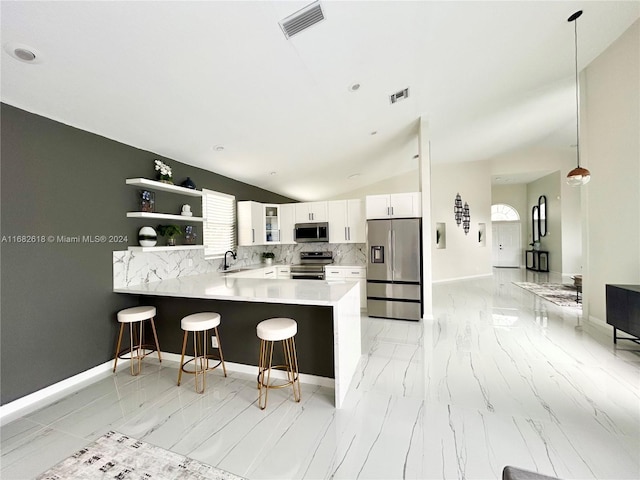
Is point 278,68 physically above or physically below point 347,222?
above

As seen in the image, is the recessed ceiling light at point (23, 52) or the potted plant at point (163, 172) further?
the potted plant at point (163, 172)

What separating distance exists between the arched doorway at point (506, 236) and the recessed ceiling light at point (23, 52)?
13206mm

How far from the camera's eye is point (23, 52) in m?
1.72

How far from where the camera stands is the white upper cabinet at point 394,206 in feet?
15.0

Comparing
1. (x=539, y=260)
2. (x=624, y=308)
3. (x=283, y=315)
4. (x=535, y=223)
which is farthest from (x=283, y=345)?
(x=535, y=223)

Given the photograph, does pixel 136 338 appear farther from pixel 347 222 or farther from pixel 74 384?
pixel 347 222

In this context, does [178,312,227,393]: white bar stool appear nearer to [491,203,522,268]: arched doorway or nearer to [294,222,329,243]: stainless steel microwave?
[294,222,329,243]: stainless steel microwave

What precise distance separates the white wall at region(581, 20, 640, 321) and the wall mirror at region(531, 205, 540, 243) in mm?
6910

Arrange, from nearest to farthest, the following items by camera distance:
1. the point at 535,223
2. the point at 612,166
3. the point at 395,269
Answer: the point at 612,166 → the point at 395,269 → the point at 535,223

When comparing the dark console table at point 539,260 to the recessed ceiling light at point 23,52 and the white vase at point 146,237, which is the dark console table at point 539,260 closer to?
the white vase at point 146,237

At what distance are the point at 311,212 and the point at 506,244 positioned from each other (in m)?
9.83

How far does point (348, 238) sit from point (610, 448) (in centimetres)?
407

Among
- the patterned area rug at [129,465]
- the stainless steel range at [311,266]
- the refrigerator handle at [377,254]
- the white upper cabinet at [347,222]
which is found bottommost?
the patterned area rug at [129,465]

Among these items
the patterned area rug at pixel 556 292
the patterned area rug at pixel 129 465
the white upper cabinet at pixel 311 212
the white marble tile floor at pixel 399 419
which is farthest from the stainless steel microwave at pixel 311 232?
the patterned area rug at pixel 556 292
